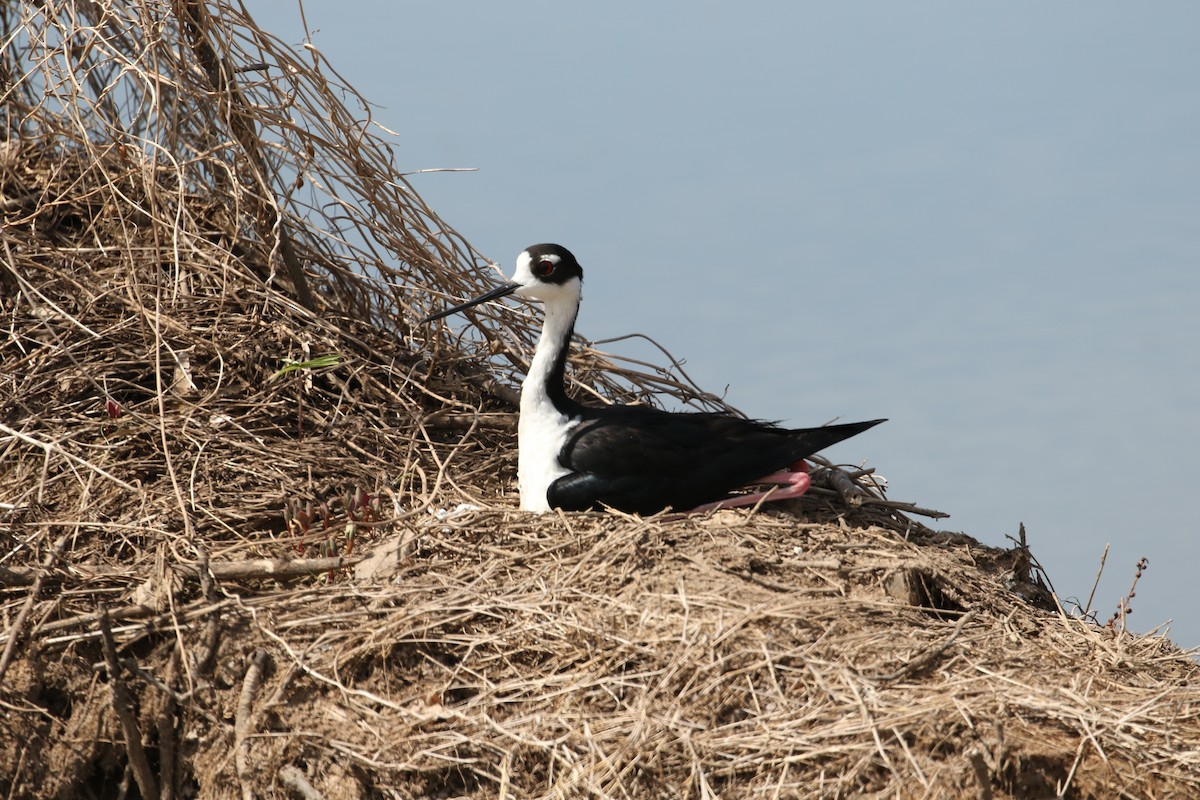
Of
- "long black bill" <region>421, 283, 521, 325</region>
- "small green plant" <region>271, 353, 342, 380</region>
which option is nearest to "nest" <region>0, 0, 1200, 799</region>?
"small green plant" <region>271, 353, 342, 380</region>

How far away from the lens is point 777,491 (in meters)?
5.96

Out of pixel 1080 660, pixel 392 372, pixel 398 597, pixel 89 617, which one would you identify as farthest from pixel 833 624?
pixel 392 372

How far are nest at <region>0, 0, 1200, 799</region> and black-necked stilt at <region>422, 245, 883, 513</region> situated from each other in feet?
0.96

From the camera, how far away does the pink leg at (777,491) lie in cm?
586

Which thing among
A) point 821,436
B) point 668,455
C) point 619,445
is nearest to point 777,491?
point 821,436

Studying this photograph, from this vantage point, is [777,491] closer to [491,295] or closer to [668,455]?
[668,455]

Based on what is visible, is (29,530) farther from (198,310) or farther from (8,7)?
(8,7)

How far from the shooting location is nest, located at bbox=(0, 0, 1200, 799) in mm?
3945

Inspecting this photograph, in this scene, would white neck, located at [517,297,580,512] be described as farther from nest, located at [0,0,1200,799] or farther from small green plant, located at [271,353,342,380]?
small green plant, located at [271,353,342,380]

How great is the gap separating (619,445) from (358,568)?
1.35m

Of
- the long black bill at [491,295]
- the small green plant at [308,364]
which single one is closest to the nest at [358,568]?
the small green plant at [308,364]

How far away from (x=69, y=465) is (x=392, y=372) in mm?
1688

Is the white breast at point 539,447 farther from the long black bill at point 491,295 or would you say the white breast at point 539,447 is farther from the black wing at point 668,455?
the long black bill at point 491,295

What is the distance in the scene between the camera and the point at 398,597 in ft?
15.2
